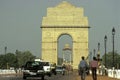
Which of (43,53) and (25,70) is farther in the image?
(43,53)

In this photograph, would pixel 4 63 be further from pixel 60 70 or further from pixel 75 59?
pixel 60 70

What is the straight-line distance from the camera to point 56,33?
134m

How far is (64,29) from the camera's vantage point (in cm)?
13300

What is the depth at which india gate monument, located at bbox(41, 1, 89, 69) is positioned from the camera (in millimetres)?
130750

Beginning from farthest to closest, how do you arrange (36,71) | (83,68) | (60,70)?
(60,70), (36,71), (83,68)

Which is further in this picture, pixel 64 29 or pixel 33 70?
pixel 64 29

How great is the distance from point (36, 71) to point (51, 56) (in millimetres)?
93081

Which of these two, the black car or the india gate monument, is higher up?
the india gate monument

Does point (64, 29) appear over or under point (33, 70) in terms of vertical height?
over

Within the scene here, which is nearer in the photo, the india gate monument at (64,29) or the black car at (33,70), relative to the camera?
the black car at (33,70)

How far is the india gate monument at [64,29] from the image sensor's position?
13075 cm

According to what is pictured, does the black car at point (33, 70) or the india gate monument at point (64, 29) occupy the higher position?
the india gate monument at point (64, 29)

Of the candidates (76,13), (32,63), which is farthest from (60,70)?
(76,13)

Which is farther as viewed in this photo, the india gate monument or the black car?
the india gate monument
